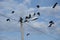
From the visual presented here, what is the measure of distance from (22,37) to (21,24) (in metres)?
2.53

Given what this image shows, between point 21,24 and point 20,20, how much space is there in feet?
2.77

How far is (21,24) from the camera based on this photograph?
671 inches

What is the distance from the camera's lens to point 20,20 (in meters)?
16.7

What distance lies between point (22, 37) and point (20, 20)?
3173mm

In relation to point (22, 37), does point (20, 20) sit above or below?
above

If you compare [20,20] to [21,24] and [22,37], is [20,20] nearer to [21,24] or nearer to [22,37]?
[21,24]

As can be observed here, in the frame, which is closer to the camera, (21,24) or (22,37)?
(22,37)

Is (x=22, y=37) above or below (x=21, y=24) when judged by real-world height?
below

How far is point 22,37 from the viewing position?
630 inches

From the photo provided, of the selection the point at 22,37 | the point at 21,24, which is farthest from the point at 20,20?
the point at 22,37
